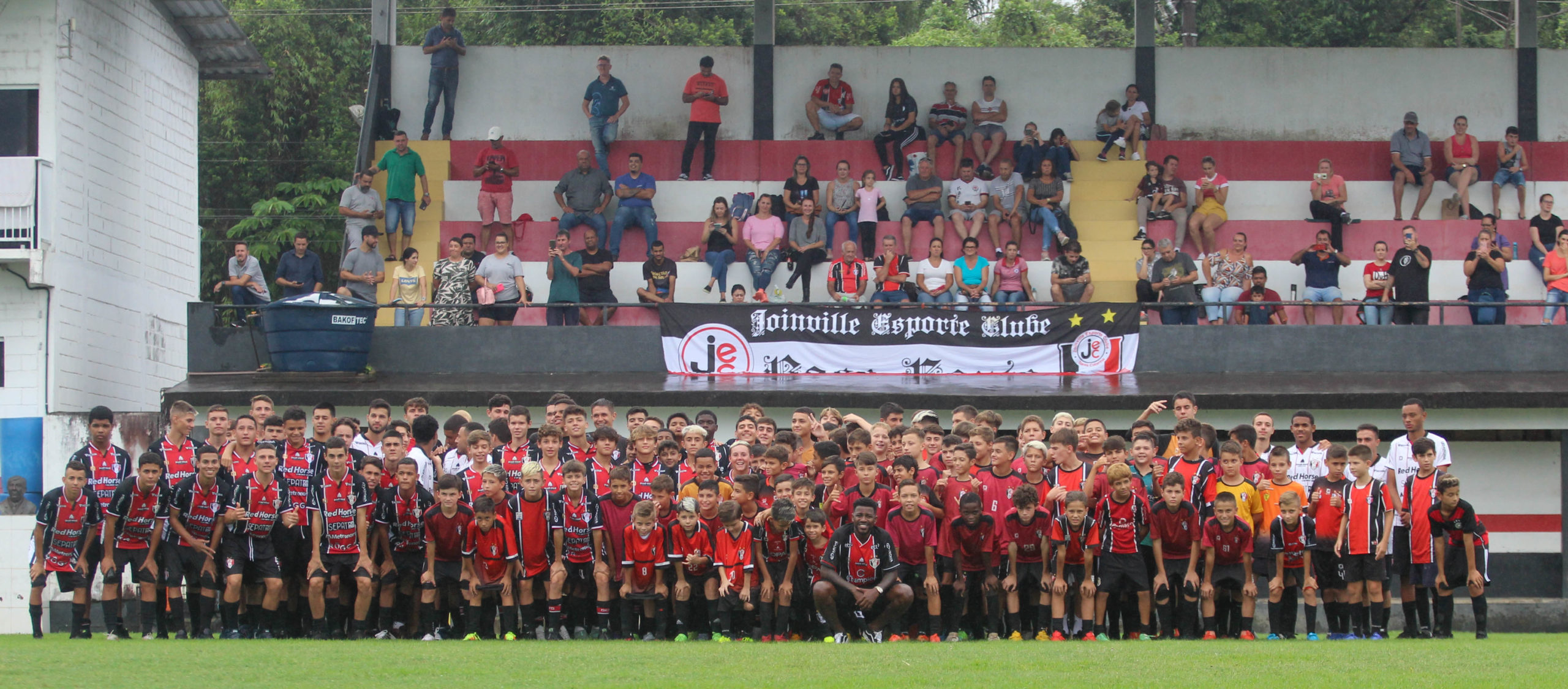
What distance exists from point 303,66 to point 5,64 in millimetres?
20535

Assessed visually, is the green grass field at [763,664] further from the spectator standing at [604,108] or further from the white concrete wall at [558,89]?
the white concrete wall at [558,89]

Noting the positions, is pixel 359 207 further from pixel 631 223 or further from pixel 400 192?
pixel 631 223

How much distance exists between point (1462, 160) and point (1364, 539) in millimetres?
12449

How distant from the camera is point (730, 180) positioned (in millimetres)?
22844

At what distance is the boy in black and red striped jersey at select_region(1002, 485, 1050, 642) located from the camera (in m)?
11.4

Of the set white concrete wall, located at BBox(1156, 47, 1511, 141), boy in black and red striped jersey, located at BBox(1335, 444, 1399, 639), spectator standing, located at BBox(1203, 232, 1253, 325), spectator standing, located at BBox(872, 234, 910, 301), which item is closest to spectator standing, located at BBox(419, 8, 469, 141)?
spectator standing, located at BBox(872, 234, 910, 301)

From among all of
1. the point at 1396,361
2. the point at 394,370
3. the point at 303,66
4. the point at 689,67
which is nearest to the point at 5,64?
the point at 394,370

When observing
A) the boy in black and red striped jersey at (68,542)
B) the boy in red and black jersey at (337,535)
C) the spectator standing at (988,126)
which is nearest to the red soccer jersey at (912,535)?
the boy in red and black jersey at (337,535)

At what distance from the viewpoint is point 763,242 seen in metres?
20.6

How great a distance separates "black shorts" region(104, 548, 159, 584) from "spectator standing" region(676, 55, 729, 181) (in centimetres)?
1199

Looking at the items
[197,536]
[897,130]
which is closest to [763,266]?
[897,130]

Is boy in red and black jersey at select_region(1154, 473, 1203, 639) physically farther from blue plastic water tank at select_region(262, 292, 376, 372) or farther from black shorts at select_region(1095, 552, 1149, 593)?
blue plastic water tank at select_region(262, 292, 376, 372)

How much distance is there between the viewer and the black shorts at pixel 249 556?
1158 cm

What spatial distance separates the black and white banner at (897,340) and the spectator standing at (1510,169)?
7908mm
